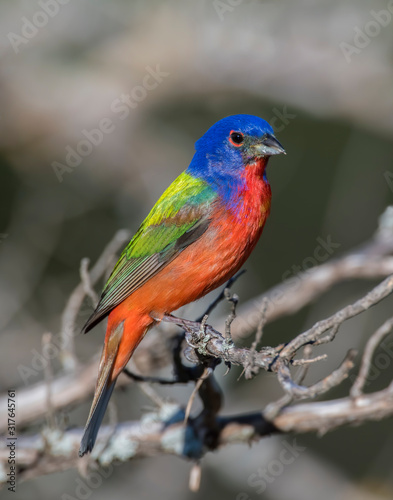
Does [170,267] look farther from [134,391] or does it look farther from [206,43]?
[206,43]

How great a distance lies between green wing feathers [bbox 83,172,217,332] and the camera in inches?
145

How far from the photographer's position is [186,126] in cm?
733

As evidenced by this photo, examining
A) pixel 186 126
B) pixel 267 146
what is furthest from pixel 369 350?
pixel 186 126

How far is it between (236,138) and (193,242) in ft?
2.30

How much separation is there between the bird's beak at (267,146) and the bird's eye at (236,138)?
0.10 metres

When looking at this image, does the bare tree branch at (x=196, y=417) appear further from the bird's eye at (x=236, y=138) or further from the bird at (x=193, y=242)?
the bird's eye at (x=236, y=138)

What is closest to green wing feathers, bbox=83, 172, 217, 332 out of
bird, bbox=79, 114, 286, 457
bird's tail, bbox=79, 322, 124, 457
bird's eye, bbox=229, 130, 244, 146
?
bird, bbox=79, 114, 286, 457

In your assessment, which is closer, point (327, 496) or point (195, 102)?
point (327, 496)

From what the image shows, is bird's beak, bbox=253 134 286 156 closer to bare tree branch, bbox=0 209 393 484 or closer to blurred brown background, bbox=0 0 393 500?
bare tree branch, bbox=0 209 393 484

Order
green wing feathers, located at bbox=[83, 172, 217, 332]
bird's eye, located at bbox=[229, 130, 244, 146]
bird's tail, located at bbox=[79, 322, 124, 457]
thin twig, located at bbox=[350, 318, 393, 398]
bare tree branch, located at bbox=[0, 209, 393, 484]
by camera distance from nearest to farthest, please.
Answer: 1. thin twig, located at bbox=[350, 318, 393, 398]
2. bare tree branch, located at bbox=[0, 209, 393, 484]
3. bird's tail, located at bbox=[79, 322, 124, 457]
4. green wing feathers, located at bbox=[83, 172, 217, 332]
5. bird's eye, located at bbox=[229, 130, 244, 146]

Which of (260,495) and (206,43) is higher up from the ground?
(206,43)

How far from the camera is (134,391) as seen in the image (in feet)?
19.3

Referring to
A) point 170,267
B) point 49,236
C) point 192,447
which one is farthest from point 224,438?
point 49,236

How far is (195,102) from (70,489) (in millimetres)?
4231
